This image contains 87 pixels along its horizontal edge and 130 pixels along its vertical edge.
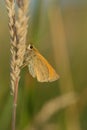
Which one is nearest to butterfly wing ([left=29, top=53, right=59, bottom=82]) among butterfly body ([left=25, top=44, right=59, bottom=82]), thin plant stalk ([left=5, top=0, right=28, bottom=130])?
butterfly body ([left=25, top=44, right=59, bottom=82])

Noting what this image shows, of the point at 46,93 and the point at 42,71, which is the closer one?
the point at 42,71

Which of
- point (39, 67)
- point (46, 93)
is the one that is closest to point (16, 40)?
point (39, 67)

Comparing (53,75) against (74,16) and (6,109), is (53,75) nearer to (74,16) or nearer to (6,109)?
(6,109)

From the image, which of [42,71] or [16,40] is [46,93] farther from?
[16,40]

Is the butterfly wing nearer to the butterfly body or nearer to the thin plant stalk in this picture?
the butterfly body

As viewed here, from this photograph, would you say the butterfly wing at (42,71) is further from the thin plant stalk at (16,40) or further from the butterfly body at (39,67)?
the thin plant stalk at (16,40)

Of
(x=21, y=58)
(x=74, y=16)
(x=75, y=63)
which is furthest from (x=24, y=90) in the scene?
(x=74, y=16)

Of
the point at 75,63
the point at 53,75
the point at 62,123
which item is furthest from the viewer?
the point at 75,63

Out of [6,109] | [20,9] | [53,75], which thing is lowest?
[6,109]

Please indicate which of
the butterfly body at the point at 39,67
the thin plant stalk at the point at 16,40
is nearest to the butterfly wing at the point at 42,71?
the butterfly body at the point at 39,67

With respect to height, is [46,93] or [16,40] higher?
[16,40]

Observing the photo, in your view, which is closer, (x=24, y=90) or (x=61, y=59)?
(x=24, y=90)
